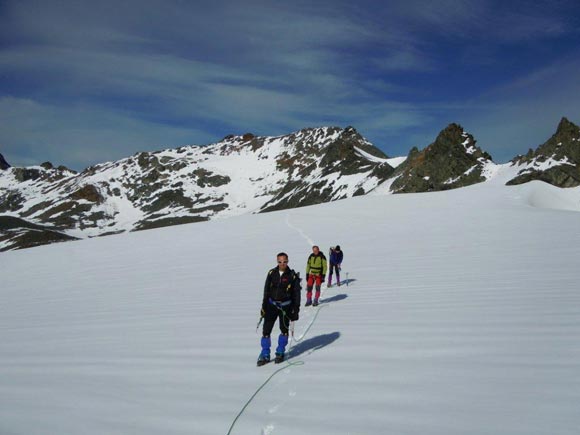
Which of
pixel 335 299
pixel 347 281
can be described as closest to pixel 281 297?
pixel 335 299

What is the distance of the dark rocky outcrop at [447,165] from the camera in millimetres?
88312

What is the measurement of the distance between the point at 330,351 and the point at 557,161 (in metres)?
74.8

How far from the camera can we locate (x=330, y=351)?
5.77 meters

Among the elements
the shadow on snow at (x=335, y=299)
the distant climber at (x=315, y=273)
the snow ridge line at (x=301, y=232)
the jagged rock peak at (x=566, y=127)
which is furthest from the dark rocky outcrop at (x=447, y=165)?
the distant climber at (x=315, y=273)

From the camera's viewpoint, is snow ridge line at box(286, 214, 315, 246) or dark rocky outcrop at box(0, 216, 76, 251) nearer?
snow ridge line at box(286, 214, 315, 246)

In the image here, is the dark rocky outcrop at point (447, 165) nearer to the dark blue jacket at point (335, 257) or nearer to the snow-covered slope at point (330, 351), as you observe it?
the snow-covered slope at point (330, 351)

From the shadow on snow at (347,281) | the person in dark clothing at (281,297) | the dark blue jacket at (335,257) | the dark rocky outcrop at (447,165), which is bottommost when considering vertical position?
the shadow on snow at (347,281)

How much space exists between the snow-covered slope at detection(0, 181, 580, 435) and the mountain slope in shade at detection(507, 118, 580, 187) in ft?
178

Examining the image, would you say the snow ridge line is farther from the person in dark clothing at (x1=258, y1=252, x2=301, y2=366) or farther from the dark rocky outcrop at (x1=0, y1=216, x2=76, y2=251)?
the dark rocky outcrop at (x1=0, y1=216, x2=76, y2=251)

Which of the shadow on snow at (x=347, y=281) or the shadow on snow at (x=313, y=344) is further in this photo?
the shadow on snow at (x=347, y=281)

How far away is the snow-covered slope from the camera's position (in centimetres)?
385

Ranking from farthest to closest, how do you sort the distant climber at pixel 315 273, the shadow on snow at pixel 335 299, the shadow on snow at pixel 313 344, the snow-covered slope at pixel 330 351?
the shadow on snow at pixel 335 299 < the distant climber at pixel 315 273 < the shadow on snow at pixel 313 344 < the snow-covered slope at pixel 330 351

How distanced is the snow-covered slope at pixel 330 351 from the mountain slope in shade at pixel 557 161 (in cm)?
5432

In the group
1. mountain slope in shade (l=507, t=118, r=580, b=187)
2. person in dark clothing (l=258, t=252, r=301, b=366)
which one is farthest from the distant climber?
mountain slope in shade (l=507, t=118, r=580, b=187)
